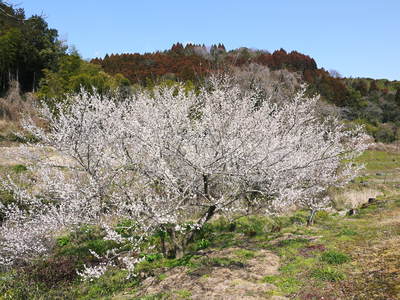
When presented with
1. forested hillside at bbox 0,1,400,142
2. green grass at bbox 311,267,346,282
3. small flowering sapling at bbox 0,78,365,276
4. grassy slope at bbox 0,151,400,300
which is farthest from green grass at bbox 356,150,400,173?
green grass at bbox 311,267,346,282

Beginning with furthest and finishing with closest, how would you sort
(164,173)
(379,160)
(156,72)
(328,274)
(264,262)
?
(156,72) → (379,160) → (264,262) → (164,173) → (328,274)

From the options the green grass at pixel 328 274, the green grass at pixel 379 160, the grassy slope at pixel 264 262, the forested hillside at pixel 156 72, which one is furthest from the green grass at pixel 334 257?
Result: the green grass at pixel 379 160

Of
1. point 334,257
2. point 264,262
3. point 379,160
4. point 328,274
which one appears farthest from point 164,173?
point 379,160

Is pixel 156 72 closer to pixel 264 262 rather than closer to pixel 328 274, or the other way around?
pixel 264 262

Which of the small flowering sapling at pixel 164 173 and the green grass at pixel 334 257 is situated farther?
the small flowering sapling at pixel 164 173

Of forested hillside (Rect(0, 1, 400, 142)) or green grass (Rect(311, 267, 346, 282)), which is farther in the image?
forested hillside (Rect(0, 1, 400, 142))

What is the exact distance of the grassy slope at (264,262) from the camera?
15.6 feet

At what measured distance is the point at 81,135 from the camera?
666cm

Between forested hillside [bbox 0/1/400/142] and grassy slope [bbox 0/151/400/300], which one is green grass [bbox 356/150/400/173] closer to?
forested hillside [bbox 0/1/400/142]

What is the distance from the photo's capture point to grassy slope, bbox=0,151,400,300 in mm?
4754

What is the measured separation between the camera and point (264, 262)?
19.5ft

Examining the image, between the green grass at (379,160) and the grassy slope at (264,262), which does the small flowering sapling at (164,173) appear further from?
the green grass at (379,160)

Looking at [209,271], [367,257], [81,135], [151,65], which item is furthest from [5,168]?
[151,65]

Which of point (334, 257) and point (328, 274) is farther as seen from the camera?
point (334, 257)
